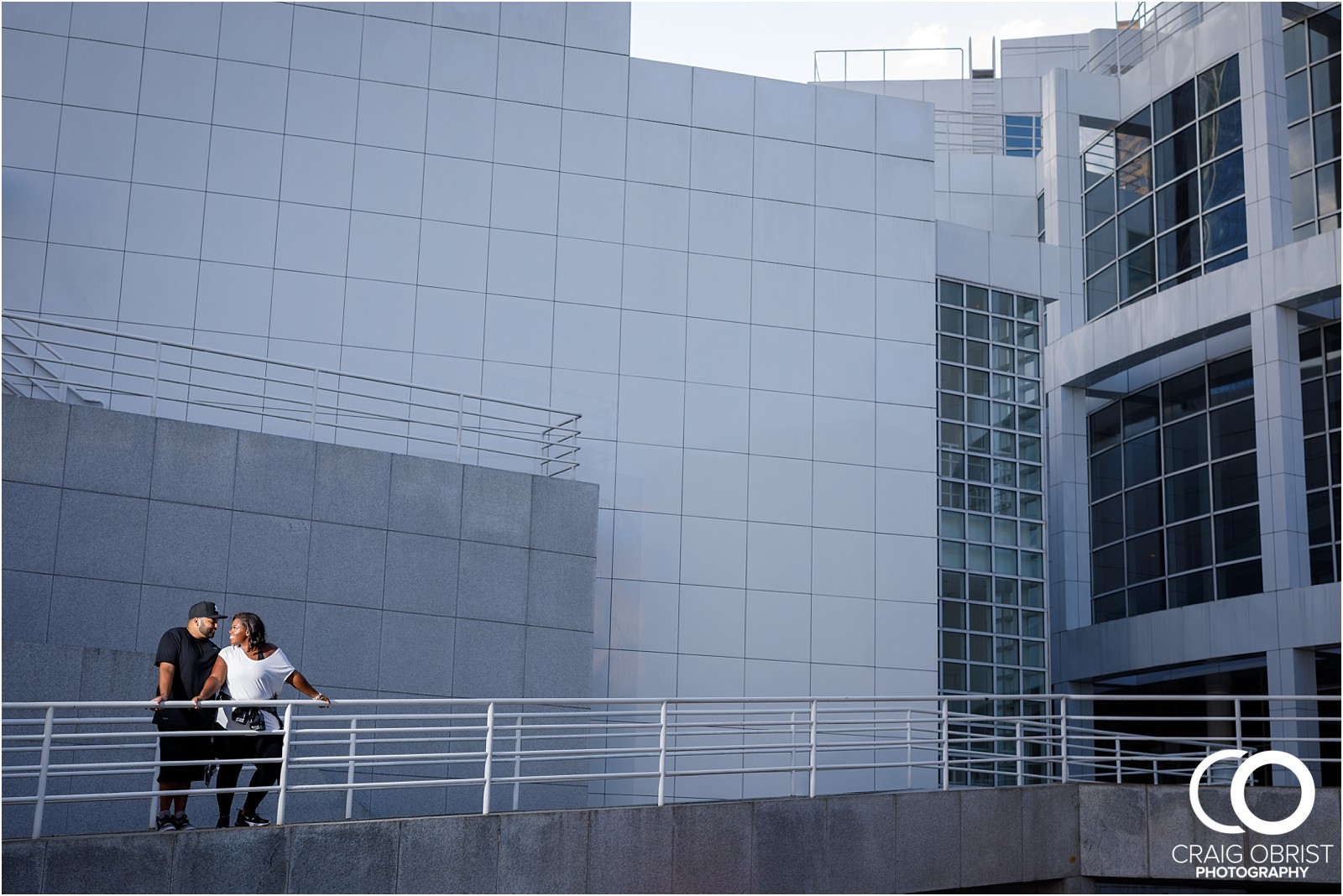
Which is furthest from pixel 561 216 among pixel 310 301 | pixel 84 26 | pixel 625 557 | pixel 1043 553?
pixel 1043 553

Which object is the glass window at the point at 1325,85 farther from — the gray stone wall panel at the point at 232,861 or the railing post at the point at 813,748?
the gray stone wall panel at the point at 232,861

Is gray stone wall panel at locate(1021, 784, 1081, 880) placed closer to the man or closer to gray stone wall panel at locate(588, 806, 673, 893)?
gray stone wall panel at locate(588, 806, 673, 893)

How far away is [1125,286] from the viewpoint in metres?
31.2

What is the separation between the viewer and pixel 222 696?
433 inches

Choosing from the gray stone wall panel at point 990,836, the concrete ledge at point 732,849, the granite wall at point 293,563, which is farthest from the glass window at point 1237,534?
the gray stone wall panel at point 990,836

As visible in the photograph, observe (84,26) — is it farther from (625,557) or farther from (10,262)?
(625,557)

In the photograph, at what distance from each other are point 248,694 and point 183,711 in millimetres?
483

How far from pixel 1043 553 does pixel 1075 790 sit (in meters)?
11.5

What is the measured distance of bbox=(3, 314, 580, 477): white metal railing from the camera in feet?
64.5

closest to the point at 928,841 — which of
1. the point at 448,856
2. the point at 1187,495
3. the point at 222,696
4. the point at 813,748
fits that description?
the point at 813,748

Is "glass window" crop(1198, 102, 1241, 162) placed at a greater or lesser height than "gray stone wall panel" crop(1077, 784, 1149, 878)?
greater

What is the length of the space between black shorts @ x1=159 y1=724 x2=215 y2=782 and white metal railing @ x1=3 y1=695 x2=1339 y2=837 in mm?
161

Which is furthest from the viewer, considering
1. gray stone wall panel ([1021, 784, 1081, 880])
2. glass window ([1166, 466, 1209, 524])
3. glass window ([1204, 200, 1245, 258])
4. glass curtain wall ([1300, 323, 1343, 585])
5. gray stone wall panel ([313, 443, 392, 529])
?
glass window ([1166, 466, 1209, 524])

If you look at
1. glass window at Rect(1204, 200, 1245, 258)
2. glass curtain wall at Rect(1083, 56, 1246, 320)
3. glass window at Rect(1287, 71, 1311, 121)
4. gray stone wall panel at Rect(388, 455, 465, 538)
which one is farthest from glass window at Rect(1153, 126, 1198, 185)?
gray stone wall panel at Rect(388, 455, 465, 538)
